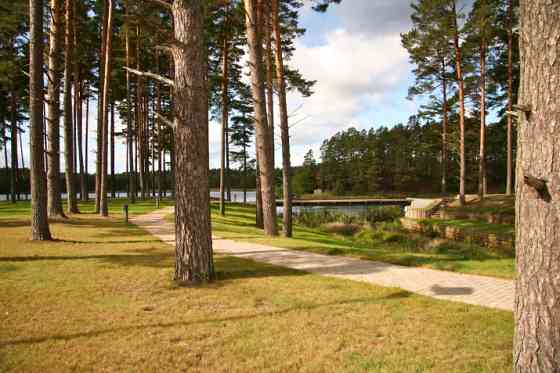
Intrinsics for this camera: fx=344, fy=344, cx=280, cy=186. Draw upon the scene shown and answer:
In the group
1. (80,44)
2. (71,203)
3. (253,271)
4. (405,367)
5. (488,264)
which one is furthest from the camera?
(80,44)

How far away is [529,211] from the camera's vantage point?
7.78ft

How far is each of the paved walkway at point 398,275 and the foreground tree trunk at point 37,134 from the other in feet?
10.8

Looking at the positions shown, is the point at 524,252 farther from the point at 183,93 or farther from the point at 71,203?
the point at 71,203

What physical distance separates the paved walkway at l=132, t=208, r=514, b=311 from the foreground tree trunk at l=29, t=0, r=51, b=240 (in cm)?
329

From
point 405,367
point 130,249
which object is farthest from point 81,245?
point 405,367

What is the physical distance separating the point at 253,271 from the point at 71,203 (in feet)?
42.6

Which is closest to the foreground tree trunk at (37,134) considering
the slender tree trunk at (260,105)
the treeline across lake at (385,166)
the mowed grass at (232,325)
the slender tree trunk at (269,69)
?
the mowed grass at (232,325)

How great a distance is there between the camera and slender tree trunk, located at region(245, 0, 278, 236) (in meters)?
11.4

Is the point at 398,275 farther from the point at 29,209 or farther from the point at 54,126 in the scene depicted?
the point at 29,209

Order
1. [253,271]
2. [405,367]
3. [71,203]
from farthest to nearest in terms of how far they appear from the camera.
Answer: [71,203] → [253,271] → [405,367]

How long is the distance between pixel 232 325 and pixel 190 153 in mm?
2802

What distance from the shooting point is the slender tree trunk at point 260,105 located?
1139 cm

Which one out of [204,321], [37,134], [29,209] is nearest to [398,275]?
[204,321]

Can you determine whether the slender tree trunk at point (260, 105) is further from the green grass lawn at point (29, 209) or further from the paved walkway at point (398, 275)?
the green grass lawn at point (29, 209)
